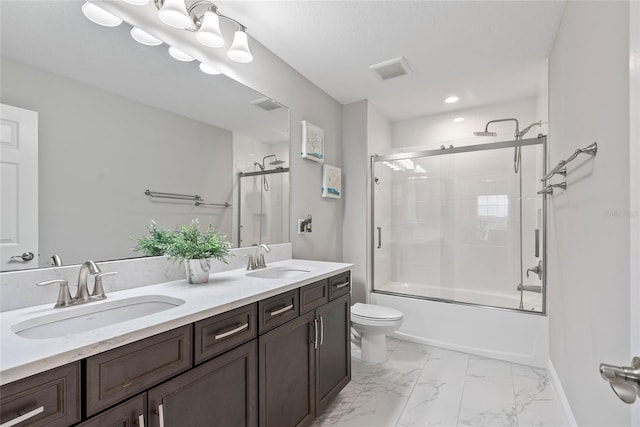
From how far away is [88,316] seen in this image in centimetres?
106

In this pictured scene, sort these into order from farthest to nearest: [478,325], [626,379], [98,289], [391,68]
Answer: [478,325] < [391,68] < [98,289] < [626,379]

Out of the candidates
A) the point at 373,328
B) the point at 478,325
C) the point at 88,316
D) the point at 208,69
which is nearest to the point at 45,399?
the point at 88,316

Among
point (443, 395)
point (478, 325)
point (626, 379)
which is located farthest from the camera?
point (478, 325)

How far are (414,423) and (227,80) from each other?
2.34 m

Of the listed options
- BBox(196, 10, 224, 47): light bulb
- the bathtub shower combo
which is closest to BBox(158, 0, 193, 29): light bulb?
BBox(196, 10, 224, 47): light bulb

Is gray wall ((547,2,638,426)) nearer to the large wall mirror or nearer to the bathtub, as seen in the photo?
the bathtub

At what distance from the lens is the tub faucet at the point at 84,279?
1.08m

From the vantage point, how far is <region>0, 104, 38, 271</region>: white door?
100cm

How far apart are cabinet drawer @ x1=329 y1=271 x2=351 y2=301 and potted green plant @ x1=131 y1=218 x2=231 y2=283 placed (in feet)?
2.24

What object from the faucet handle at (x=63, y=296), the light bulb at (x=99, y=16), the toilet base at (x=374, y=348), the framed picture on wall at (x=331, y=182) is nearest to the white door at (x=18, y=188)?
the faucet handle at (x=63, y=296)

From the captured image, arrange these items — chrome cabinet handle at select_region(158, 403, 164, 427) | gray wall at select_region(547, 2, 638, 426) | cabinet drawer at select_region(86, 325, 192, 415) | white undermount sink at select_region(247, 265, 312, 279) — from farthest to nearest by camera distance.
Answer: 1. white undermount sink at select_region(247, 265, 312, 279)
2. gray wall at select_region(547, 2, 638, 426)
3. chrome cabinet handle at select_region(158, 403, 164, 427)
4. cabinet drawer at select_region(86, 325, 192, 415)

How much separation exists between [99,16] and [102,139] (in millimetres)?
529

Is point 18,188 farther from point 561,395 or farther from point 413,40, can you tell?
point 561,395

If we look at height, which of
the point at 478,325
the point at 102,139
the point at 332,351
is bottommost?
the point at 478,325
